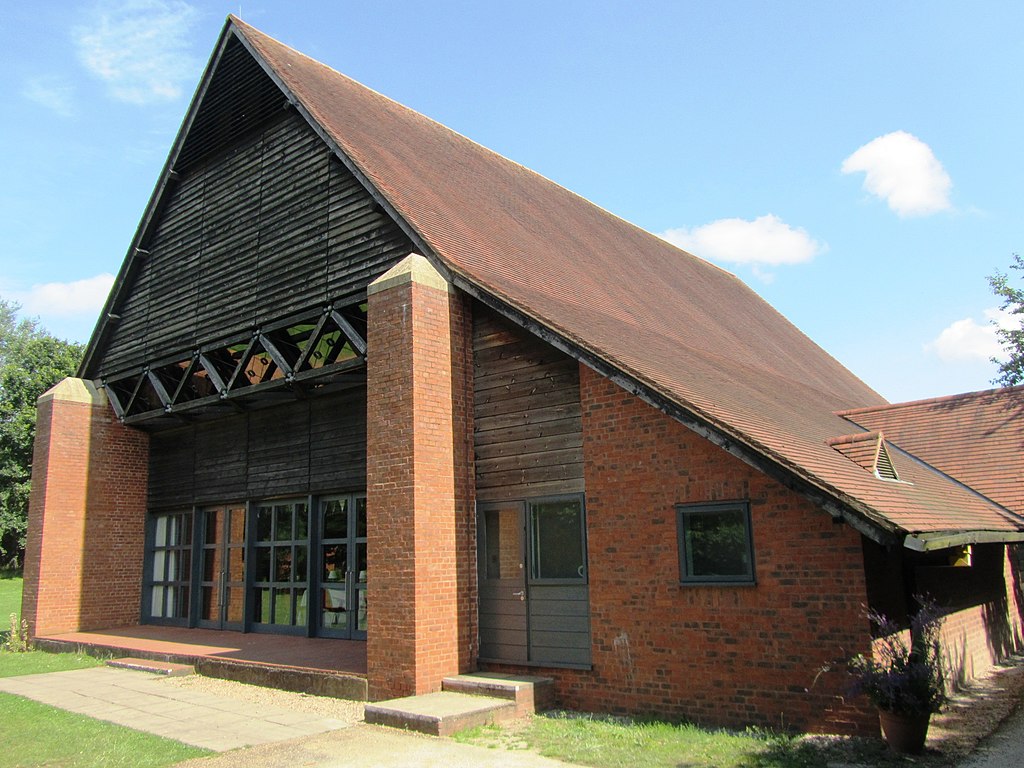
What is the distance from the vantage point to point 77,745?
300 inches

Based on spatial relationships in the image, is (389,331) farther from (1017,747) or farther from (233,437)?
(1017,747)

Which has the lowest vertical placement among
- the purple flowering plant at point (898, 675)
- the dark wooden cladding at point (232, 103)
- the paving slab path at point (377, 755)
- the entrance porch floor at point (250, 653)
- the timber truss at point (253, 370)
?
the paving slab path at point (377, 755)

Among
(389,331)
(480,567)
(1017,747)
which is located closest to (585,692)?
(480,567)

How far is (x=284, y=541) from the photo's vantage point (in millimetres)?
14141

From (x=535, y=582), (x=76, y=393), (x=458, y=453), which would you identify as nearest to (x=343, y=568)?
(x=458, y=453)

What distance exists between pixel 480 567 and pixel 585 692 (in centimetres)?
209

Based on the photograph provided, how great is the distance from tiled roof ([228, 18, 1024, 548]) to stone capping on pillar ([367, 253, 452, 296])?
235 millimetres

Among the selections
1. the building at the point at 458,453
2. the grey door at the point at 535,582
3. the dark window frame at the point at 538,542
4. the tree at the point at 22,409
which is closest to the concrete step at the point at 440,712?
the building at the point at 458,453

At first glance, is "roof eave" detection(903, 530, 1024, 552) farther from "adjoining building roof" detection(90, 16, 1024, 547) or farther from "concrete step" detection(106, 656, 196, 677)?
"concrete step" detection(106, 656, 196, 677)

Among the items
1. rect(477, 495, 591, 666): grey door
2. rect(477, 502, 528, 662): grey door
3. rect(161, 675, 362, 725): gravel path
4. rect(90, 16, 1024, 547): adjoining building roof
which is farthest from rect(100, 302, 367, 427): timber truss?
rect(161, 675, 362, 725): gravel path

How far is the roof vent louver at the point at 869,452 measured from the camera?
31.0 ft

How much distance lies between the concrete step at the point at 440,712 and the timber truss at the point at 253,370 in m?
4.83

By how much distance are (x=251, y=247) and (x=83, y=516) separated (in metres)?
6.76

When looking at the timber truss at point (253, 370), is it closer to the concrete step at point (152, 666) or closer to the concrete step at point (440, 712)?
the concrete step at point (152, 666)
